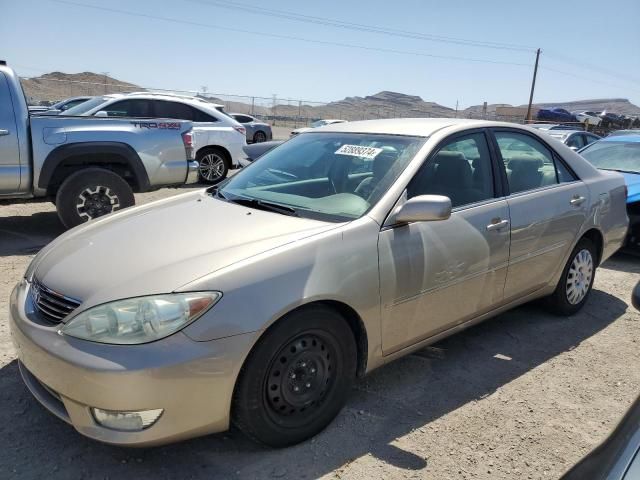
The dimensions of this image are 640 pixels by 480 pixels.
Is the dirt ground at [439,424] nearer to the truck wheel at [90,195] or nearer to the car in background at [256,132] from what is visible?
the truck wheel at [90,195]

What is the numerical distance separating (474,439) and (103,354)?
6.32 ft

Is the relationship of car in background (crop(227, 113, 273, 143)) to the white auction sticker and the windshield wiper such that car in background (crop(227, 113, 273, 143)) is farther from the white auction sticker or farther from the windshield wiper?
the windshield wiper

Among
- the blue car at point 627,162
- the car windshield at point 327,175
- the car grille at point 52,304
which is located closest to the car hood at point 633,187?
the blue car at point 627,162

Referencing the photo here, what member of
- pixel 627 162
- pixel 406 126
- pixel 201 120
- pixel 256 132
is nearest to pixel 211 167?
pixel 201 120

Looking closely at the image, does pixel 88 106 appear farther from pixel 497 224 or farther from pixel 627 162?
pixel 627 162

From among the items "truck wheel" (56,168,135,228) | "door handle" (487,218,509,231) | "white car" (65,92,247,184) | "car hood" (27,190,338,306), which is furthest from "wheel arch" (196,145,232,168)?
"door handle" (487,218,509,231)

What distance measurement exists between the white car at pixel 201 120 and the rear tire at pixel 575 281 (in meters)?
7.31

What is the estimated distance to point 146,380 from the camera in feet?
7.15

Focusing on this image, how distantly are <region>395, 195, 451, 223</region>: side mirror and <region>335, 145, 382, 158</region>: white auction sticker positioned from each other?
0.63 m

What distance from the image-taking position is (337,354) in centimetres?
276

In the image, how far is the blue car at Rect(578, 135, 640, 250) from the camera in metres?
6.41

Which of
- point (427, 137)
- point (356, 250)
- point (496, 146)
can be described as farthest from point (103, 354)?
point (496, 146)

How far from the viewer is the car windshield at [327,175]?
3.12 m

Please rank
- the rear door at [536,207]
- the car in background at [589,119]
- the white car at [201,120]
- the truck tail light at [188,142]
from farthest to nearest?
the car in background at [589,119]
the white car at [201,120]
the truck tail light at [188,142]
the rear door at [536,207]
